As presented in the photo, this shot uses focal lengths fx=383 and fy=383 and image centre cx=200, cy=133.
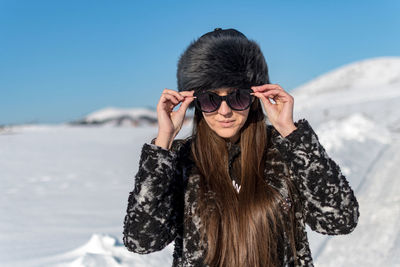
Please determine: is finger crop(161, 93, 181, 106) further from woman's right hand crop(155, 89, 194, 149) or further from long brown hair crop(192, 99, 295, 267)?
long brown hair crop(192, 99, 295, 267)

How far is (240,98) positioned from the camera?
5.68 ft

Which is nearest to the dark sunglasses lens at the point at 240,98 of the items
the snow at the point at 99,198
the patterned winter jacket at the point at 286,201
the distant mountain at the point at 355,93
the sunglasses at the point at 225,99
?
the sunglasses at the point at 225,99

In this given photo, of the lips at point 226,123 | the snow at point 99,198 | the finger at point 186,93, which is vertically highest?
the finger at point 186,93

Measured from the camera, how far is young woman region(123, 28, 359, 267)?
1573 mm

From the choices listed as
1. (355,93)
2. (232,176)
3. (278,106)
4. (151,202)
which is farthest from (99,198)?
(355,93)

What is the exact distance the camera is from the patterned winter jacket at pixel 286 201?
1559 mm

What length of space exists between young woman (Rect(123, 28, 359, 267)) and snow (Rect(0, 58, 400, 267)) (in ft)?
5.30

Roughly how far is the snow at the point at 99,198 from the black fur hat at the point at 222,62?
187 centimetres

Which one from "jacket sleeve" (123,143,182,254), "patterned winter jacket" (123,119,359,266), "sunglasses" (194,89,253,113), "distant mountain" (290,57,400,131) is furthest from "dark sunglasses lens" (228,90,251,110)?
"distant mountain" (290,57,400,131)

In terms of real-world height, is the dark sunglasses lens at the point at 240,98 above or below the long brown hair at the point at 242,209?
above

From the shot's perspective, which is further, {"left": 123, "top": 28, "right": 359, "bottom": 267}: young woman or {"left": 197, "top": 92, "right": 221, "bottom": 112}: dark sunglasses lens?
{"left": 197, "top": 92, "right": 221, "bottom": 112}: dark sunglasses lens

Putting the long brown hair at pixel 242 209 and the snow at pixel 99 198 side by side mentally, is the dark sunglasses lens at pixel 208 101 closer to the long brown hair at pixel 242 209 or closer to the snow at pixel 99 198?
the long brown hair at pixel 242 209

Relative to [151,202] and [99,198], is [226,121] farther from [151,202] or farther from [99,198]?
[99,198]

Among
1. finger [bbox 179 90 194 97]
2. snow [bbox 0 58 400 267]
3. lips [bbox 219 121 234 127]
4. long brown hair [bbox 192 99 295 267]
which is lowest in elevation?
snow [bbox 0 58 400 267]
